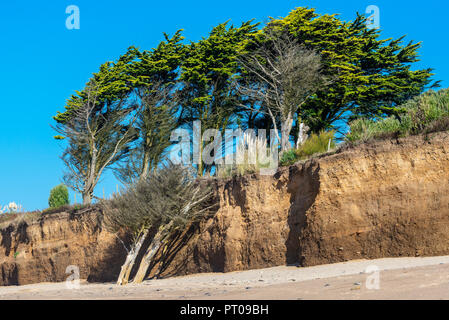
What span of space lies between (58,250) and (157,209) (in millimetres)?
9229

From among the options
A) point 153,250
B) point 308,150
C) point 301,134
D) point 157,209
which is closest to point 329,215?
point 308,150

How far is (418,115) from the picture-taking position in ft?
44.8

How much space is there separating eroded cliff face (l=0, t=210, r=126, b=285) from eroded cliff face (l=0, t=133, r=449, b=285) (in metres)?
0.51

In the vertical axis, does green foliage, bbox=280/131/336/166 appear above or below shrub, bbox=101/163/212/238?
above

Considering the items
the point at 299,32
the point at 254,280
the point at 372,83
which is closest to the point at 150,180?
the point at 254,280

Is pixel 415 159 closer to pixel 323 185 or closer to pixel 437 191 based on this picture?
pixel 437 191

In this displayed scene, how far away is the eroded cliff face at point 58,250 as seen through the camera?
1927cm

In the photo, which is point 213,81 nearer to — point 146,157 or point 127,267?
point 146,157

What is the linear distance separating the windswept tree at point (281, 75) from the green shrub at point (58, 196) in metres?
12.1

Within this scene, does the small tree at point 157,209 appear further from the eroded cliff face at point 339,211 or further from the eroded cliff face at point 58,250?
the eroded cliff face at point 58,250

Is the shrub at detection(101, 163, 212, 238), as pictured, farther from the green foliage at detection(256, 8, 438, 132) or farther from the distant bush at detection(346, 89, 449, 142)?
the green foliage at detection(256, 8, 438, 132)

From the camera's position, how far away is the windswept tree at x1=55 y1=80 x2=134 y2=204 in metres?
26.1

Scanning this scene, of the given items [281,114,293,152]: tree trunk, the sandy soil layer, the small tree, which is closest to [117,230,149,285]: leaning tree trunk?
the small tree
